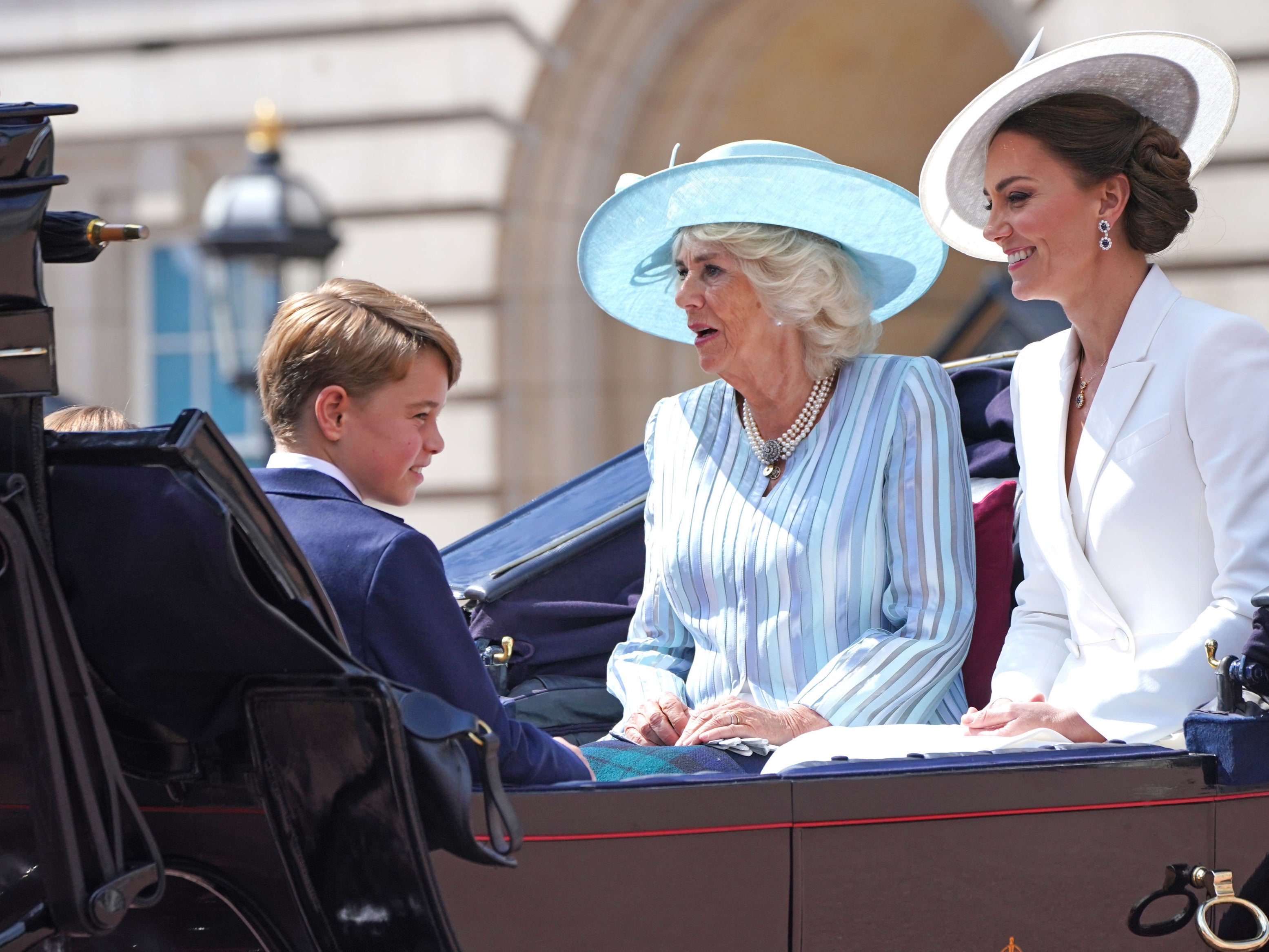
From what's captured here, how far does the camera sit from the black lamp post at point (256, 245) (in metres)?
5.18

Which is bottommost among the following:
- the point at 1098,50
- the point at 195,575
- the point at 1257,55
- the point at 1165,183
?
the point at 195,575

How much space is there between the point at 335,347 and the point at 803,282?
37.9 inches

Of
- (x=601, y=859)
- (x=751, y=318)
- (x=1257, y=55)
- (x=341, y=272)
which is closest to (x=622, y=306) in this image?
(x=751, y=318)

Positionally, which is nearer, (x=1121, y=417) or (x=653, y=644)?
(x=1121, y=417)

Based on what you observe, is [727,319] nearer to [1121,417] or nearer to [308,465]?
[1121,417]

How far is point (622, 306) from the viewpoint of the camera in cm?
300

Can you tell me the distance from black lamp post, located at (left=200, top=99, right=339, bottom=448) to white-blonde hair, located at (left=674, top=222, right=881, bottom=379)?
2.94m

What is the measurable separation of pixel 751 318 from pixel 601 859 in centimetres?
115

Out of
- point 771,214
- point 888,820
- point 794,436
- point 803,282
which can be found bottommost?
point 888,820

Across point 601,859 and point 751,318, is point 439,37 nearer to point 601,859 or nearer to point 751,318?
point 751,318

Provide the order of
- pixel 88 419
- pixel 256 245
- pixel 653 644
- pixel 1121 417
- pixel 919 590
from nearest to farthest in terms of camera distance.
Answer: pixel 1121 417
pixel 88 419
pixel 919 590
pixel 653 644
pixel 256 245

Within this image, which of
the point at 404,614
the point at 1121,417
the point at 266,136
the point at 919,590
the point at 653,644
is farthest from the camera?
the point at 266,136

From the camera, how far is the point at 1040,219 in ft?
7.22

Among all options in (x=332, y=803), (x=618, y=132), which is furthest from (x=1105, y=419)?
(x=618, y=132)
